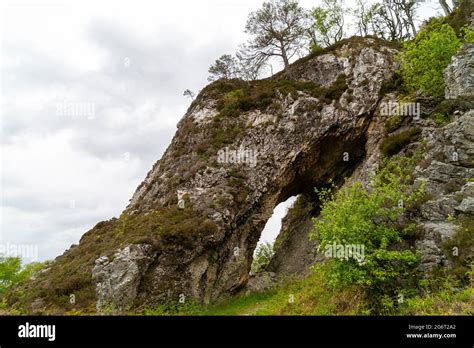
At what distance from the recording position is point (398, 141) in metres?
26.4

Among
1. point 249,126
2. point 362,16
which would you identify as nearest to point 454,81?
point 249,126

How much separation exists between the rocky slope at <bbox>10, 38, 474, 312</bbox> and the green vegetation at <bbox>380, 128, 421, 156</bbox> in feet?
2.53

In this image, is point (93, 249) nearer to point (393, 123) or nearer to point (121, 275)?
point (121, 275)

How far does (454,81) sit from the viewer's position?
73.1 feet

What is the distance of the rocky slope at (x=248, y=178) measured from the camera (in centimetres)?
1911

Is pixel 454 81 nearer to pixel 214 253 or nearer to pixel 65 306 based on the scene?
pixel 214 253

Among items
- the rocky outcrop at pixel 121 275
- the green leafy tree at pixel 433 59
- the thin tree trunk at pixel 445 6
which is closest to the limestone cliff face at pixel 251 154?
the rocky outcrop at pixel 121 275

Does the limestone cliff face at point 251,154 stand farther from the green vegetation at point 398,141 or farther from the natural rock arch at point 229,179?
the green vegetation at point 398,141

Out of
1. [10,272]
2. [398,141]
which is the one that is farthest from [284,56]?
[10,272]

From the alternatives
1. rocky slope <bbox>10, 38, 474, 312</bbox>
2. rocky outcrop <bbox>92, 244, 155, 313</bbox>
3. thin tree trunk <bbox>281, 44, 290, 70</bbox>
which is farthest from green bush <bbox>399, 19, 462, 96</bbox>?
rocky outcrop <bbox>92, 244, 155, 313</bbox>

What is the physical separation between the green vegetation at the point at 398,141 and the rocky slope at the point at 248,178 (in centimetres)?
77

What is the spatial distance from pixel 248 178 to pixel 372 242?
1437 centimetres

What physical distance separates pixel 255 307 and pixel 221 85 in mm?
22297

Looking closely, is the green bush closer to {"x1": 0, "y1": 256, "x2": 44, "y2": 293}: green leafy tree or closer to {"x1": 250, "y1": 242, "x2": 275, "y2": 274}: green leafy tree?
{"x1": 250, "y1": 242, "x2": 275, "y2": 274}: green leafy tree
